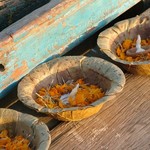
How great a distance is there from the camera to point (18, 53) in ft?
9.25

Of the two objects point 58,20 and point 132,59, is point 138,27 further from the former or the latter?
point 58,20

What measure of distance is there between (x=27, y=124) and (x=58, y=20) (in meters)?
0.85

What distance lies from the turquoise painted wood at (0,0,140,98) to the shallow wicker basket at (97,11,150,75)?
202 mm

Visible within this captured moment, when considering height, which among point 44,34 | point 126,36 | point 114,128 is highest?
point 44,34

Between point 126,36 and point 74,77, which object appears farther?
point 126,36

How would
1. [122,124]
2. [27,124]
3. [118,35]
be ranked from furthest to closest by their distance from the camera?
[118,35]
[122,124]
[27,124]

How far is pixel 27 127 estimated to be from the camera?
8.09 feet

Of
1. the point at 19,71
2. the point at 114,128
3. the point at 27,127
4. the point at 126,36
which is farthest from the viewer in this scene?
the point at 126,36

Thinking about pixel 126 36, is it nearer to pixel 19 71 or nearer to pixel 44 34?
pixel 44 34

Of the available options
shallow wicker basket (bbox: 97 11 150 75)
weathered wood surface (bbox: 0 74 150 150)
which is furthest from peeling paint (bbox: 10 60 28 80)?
shallow wicker basket (bbox: 97 11 150 75)

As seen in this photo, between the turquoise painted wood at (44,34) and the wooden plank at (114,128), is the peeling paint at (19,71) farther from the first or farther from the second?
the wooden plank at (114,128)

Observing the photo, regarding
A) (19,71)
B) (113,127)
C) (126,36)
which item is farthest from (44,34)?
(113,127)

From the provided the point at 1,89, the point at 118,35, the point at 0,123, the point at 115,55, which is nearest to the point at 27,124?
the point at 0,123

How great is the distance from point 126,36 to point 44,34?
0.66 m
